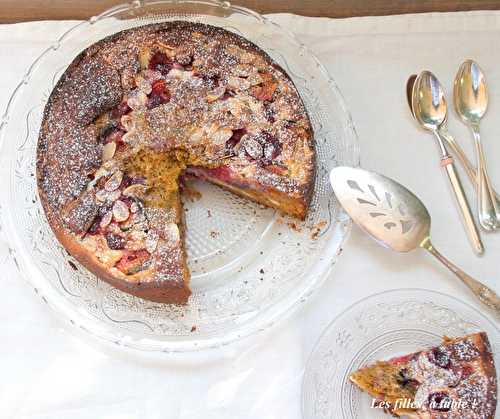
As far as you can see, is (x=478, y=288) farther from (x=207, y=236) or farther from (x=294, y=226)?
(x=207, y=236)

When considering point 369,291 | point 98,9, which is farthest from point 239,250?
point 98,9

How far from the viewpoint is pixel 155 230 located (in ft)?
7.47

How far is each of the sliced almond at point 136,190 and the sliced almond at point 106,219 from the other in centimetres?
8

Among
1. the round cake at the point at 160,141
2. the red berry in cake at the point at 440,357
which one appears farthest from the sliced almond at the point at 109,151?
the red berry in cake at the point at 440,357

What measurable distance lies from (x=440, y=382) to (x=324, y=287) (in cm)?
44

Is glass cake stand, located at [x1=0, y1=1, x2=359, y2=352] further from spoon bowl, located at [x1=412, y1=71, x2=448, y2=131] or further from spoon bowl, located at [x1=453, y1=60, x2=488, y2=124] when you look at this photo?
spoon bowl, located at [x1=453, y1=60, x2=488, y2=124]

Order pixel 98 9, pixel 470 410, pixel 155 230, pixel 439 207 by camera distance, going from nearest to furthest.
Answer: pixel 470 410 → pixel 155 230 → pixel 439 207 → pixel 98 9

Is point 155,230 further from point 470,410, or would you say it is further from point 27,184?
point 470,410

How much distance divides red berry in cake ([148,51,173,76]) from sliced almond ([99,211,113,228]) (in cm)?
49

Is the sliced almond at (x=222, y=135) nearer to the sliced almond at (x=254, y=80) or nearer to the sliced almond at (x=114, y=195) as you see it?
the sliced almond at (x=254, y=80)

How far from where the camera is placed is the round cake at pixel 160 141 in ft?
7.43

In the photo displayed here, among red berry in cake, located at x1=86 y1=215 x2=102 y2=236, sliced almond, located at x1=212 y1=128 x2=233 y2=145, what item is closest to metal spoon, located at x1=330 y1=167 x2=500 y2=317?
sliced almond, located at x1=212 y1=128 x2=233 y2=145

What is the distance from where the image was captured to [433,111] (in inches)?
98.3

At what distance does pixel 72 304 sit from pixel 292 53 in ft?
3.55
